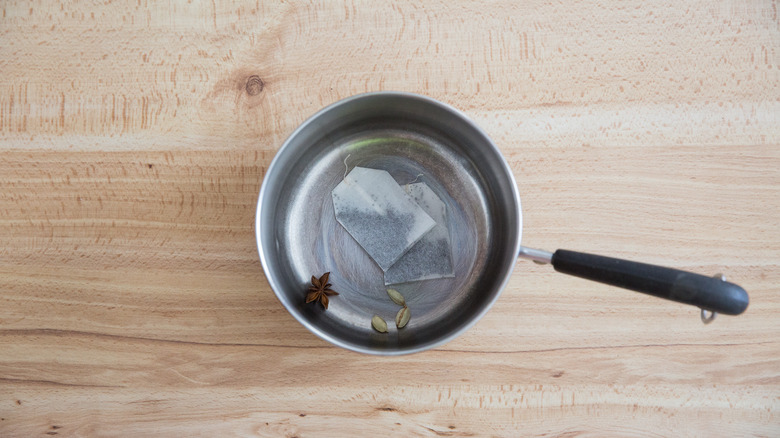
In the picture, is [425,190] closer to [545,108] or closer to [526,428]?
[545,108]

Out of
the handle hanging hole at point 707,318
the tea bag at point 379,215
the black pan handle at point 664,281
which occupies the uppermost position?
the tea bag at point 379,215

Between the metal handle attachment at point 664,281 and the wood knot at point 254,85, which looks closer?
the metal handle attachment at point 664,281

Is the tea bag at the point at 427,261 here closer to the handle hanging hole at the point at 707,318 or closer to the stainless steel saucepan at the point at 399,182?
the stainless steel saucepan at the point at 399,182

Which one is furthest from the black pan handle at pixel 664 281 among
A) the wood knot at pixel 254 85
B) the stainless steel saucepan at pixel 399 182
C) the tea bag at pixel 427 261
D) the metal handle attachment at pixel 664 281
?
the wood knot at pixel 254 85

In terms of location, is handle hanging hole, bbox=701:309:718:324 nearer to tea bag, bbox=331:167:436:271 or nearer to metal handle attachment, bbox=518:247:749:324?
metal handle attachment, bbox=518:247:749:324

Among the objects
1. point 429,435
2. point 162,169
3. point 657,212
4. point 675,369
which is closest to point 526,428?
point 429,435

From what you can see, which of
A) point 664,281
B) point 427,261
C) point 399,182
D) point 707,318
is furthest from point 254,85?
point 707,318
